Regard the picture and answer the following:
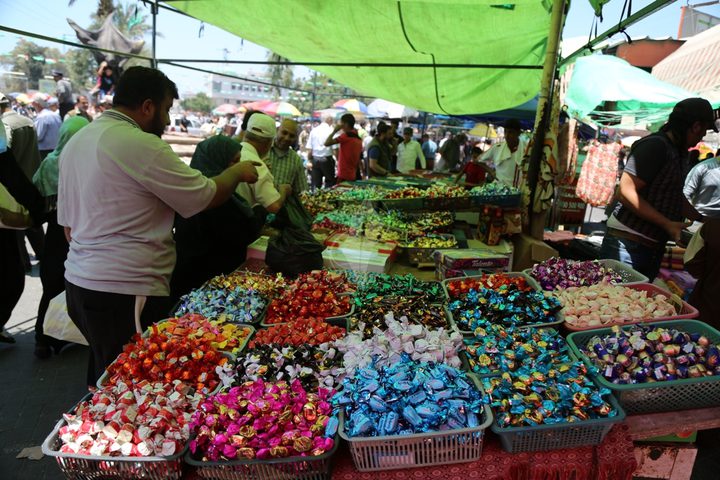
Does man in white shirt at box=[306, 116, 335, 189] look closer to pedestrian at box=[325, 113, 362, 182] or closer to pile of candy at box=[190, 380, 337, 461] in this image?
pedestrian at box=[325, 113, 362, 182]

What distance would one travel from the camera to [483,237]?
13.5ft

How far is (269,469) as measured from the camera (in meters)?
1.36

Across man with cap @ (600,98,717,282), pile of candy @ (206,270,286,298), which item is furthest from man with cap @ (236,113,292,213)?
man with cap @ (600,98,717,282)

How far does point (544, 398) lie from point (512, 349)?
31cm

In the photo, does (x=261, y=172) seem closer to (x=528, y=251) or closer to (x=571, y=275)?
(x=571, y=275)

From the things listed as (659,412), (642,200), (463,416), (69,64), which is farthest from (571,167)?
(69,64)

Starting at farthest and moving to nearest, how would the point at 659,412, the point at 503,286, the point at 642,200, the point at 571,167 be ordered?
1. the point at 571,167
2. the point at 642,200
3. the point at 503,286
4. the point at 659,412

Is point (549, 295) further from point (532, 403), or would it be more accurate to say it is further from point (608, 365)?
point (532, 403)

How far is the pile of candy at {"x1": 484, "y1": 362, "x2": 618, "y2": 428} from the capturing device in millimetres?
1459

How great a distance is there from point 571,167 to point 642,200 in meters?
5.67

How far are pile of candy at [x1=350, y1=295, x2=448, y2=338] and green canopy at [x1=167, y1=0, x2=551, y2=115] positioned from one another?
2.33m

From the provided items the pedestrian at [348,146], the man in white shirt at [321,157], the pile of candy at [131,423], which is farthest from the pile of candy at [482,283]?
the man in white shirt at [321,157]

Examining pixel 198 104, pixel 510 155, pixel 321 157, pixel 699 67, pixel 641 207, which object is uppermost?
pixel 198 104

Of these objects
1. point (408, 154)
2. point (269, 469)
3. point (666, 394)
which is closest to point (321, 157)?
point (408, 154)
